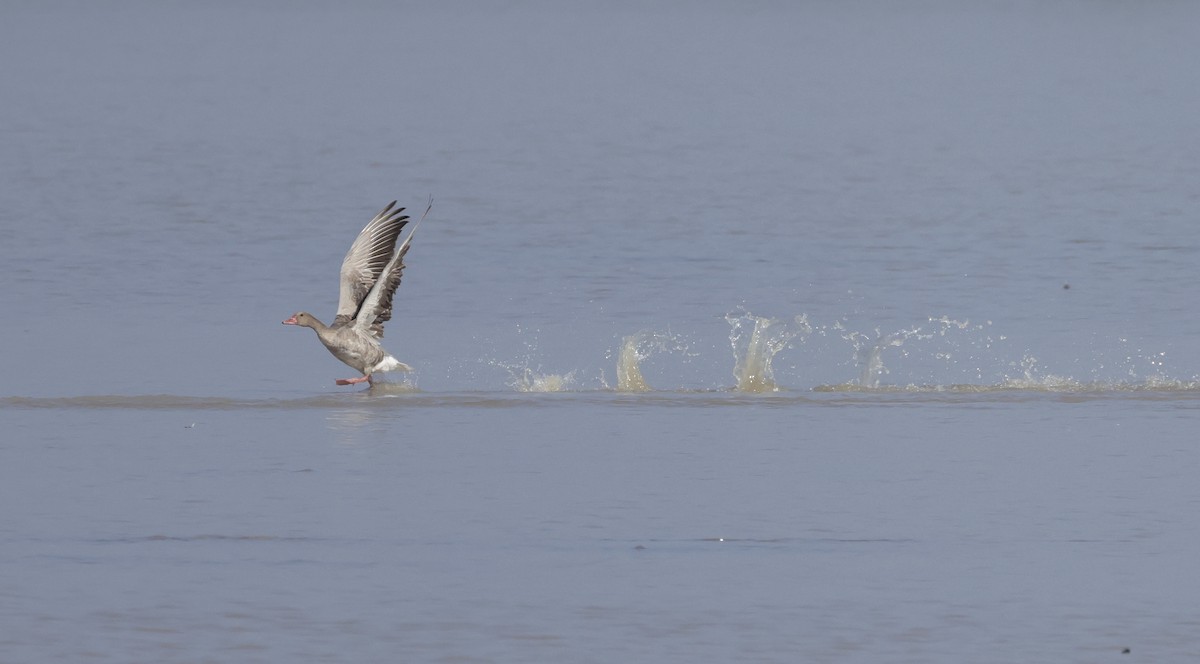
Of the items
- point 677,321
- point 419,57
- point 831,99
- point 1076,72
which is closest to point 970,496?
point 677,321

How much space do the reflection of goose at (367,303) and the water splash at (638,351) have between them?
1262mm

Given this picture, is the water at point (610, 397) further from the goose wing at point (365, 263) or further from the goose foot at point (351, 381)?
the goose wing at point (365, 263)

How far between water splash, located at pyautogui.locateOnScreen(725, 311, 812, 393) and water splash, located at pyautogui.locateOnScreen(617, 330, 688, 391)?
Answer: 0.40 metres

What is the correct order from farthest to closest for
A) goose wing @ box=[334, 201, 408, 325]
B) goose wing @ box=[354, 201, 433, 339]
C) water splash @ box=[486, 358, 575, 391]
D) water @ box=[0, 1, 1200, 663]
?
goose wing @ box=[334, 201, 408, 325] → goose wing @ box=[354, 201, 433, 339] → water splash @ box=[486, 358, 575, 391] → water @ box=[0, 1, 1200, 663]

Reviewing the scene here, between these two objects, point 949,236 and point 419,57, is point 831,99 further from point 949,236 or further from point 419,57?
point 949,236

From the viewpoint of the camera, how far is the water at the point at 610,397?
7.57 meters

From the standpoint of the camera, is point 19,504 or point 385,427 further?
point 385,427

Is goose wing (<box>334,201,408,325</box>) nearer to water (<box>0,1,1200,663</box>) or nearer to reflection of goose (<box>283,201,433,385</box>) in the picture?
reflection of goose (<box>283,201,433,385</box>)

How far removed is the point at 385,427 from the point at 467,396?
1117mm

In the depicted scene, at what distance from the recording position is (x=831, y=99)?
3975cm

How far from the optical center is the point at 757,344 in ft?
43.1

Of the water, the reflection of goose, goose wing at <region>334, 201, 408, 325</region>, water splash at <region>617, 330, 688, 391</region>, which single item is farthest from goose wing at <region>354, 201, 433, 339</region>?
water splash at <region>617, 330, 688, 391</region>

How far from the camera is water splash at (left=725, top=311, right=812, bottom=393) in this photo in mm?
12930

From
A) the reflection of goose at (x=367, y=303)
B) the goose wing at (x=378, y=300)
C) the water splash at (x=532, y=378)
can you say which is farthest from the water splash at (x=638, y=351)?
the goose wing at (x=378, y=300)
